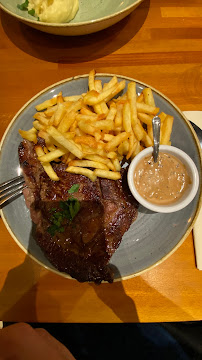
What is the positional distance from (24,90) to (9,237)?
62.3 inches

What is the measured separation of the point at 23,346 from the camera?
4.65ft

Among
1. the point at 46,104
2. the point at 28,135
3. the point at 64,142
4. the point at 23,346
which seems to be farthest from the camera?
the point at 46,104

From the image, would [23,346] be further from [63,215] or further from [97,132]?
[97,132]

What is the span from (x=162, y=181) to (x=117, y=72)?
4.92 ft

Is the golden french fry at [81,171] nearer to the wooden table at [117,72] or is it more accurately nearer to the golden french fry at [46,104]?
the golden french fry at [46,104]

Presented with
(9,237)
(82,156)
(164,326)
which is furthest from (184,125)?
(164,326)

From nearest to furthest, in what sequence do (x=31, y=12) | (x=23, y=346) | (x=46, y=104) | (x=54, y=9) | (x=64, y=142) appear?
(x=23, y=346) → (x=64, y=142) → (x=46, y=104) → (x=54, y=9) → (x=31, y=12)

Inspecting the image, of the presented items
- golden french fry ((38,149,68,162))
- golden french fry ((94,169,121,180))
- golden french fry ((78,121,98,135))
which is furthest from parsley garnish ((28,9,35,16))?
golden french fry ((94,169,121,180))

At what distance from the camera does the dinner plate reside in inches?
85.5

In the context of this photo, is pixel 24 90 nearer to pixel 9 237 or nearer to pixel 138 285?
pixel 9 237

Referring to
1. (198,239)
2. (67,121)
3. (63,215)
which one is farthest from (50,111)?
(198,239)

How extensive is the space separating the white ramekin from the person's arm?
1.15 m

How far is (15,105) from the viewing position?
9.32ft

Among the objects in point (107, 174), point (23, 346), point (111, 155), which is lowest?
point (23, 346)
